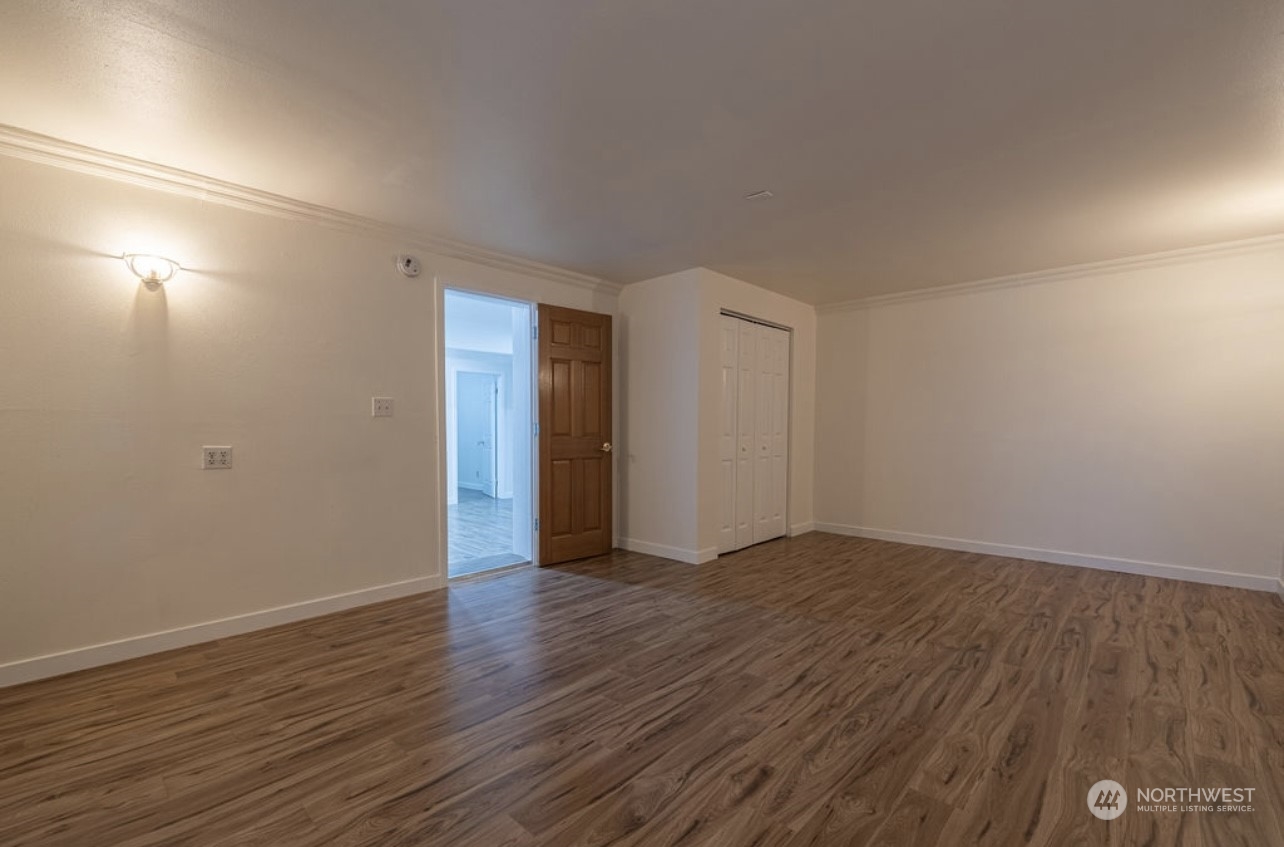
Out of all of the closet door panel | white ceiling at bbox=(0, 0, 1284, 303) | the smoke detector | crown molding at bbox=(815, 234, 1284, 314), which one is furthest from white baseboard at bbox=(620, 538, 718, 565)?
crown molding at bbox=(815, 234, 1284, 314)

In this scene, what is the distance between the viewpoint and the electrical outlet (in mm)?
3027

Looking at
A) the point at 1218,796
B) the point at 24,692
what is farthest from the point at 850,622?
the point at 24,692

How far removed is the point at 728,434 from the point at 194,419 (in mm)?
3928

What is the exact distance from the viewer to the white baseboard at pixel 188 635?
2.57 m

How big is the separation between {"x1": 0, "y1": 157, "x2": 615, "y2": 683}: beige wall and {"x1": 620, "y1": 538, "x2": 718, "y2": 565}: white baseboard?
1906mm

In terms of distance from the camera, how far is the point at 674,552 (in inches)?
189

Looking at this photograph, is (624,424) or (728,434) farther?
(624,424)

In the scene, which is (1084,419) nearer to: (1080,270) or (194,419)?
(1080,270)

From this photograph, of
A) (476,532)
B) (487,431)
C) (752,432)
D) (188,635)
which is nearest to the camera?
(188,635)

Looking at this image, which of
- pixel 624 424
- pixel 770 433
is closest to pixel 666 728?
pixel 624 424

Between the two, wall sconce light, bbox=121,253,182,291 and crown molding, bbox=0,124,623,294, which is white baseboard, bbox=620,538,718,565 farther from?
wall sconce light, bbox=121,253,182,291

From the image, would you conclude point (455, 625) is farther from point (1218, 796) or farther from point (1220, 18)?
point (1220, 18)

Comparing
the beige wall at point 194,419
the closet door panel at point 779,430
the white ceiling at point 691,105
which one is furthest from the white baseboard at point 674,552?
the white ceiling at point 691,105

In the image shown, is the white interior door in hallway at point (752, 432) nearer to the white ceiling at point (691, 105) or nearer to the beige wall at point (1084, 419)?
the beige wall at point (1084, 419)
